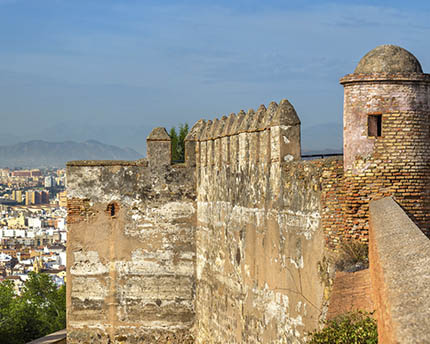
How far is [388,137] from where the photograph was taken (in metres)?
8.48

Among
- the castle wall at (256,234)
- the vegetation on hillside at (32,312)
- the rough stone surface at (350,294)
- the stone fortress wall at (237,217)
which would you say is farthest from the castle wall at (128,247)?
the vegetation on hillside at (32,312)

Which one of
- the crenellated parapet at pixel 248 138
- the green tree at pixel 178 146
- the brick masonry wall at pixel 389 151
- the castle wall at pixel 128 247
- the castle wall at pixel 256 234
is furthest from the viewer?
the green tree at pixel 178 146

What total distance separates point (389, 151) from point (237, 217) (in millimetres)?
5035

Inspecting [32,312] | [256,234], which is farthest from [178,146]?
[256,234]

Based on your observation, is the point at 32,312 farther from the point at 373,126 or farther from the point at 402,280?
the point at 402,280

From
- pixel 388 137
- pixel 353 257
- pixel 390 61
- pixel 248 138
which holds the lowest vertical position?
pixel 353 257

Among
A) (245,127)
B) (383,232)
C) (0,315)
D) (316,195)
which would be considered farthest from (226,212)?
(0,315)

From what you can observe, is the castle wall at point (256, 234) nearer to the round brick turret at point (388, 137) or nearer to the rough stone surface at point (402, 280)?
the round brick turret at point (388, 137)

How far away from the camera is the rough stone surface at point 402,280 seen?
3.70m

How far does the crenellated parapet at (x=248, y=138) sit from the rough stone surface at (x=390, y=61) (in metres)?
2.25

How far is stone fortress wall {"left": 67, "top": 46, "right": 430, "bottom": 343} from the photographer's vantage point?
8.52 m

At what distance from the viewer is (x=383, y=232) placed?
6.68 m

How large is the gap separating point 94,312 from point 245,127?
19.3ft

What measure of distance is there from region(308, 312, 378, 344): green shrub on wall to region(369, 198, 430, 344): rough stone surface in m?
0.72
